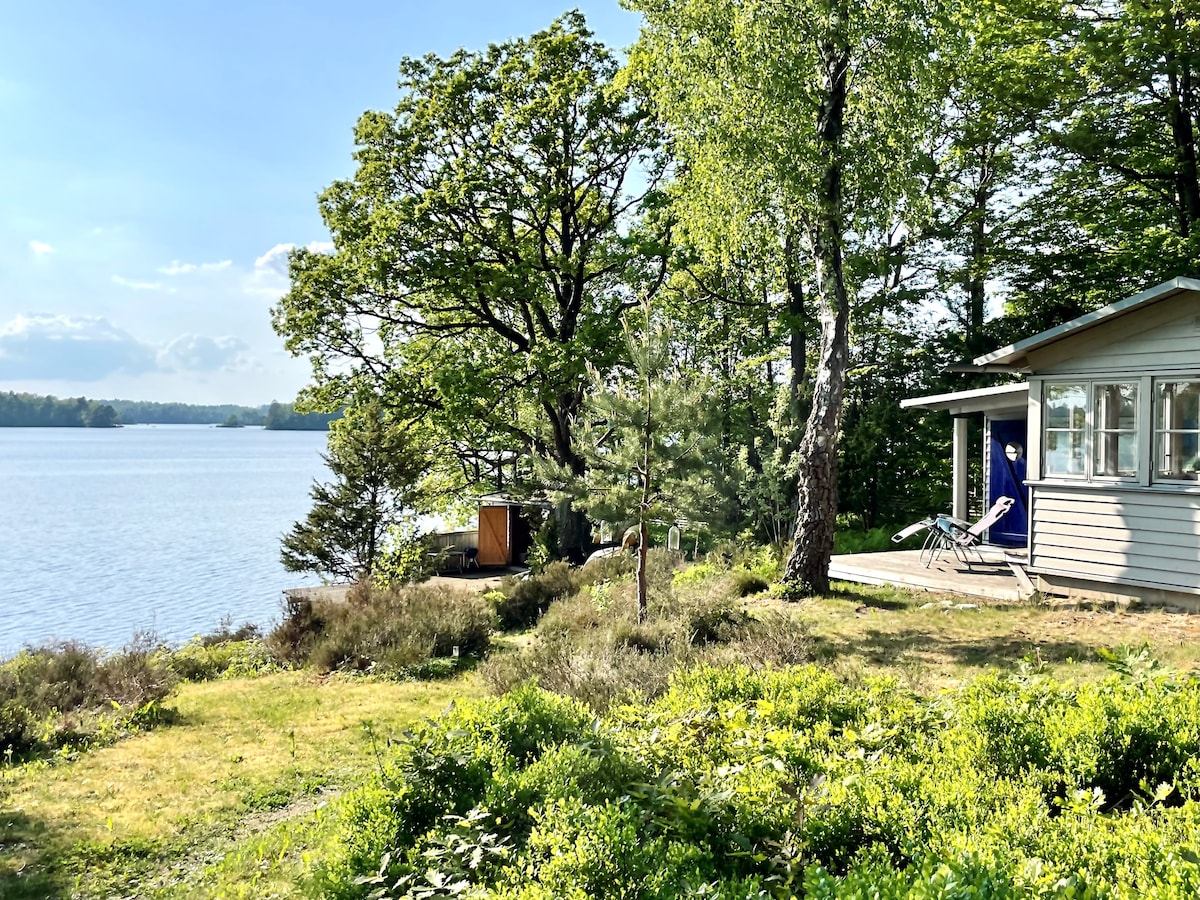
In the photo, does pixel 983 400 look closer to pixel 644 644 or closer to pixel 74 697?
pixel 644 644

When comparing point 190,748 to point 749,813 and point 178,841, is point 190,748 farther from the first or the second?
point 749,813

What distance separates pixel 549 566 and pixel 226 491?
5047 centimetres

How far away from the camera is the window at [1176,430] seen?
8.86 m

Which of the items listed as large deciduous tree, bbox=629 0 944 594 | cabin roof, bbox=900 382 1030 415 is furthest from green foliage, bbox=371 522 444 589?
cabin roof, bbox=900 382 1030 415

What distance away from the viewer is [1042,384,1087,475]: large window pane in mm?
9992

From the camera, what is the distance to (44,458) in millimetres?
92750

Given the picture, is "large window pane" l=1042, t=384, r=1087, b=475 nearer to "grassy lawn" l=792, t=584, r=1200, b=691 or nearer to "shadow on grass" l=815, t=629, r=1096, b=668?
"grassy lawn" l=792, t=584, r=1200, b=691

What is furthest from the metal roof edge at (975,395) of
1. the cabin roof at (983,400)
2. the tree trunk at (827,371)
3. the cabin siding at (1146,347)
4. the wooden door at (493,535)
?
the wooden door at (493,535)

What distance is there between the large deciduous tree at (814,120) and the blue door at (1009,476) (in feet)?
15.2

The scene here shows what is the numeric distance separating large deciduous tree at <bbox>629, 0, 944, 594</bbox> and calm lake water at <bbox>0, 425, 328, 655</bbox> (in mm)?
10808

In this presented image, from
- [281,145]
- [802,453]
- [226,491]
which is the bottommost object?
[226,491]

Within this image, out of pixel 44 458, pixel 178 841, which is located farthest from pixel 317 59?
pixel 44 458

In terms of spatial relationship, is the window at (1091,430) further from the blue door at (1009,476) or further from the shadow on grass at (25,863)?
the shadow on grass at (25,863)

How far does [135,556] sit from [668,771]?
103ft
